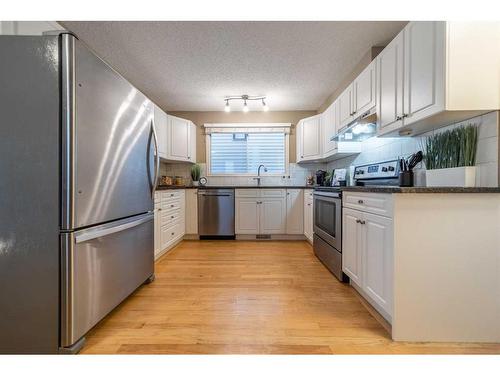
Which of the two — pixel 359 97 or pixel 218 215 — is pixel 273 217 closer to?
pixel 218 215

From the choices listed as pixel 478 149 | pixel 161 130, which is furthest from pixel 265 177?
pixel 478 149

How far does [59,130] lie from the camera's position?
1225mm

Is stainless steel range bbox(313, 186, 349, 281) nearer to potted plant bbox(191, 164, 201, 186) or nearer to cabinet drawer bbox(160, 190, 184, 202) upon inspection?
cabinet drawer bbox(160, 190, 184, 202)

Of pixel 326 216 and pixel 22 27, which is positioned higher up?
pixel 22 27

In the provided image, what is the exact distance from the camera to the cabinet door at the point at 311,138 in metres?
3.80

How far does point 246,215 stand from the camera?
3984 mm

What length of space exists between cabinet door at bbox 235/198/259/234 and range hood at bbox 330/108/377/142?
66.9 inches

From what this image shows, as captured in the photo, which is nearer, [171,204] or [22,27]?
[22,27]

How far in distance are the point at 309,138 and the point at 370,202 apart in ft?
8.18

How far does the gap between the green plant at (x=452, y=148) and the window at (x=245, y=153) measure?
2851 millimetres

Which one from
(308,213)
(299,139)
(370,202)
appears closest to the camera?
(370,202)

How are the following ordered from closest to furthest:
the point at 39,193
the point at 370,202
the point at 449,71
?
the point at 39,193, the point at 449,71, the point at 370,202
